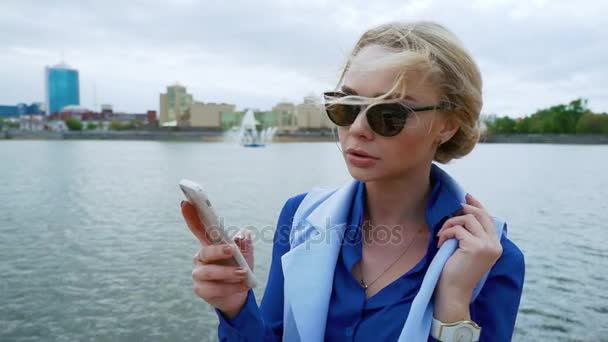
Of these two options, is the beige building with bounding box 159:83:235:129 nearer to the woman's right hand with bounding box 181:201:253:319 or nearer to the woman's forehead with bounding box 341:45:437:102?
the woman's forehead with bounding box 341:45:437:102

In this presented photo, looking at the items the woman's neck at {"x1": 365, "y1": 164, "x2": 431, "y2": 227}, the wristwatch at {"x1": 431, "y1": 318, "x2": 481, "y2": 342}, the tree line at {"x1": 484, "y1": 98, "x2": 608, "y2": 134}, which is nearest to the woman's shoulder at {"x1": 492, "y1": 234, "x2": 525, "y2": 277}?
the wristwatch at {"x1": 431, "y1": 318, "x2": 481, "y2": 342}

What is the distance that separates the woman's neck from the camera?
1.98 metres

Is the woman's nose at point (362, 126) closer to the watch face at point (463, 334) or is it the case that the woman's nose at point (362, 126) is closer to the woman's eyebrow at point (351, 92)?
the woman's eyebrow at point (351, 92)

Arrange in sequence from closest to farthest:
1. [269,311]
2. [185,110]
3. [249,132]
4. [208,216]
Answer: [208,216], [269,311], [249,132], [185,110]

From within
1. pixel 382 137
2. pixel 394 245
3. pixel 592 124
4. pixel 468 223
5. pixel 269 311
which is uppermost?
pixel 592 124

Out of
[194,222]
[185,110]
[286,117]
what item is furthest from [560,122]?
[194,222]

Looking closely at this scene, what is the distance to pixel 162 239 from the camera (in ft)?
36.2

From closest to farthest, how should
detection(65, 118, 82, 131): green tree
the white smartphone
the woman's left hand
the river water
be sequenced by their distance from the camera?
the white smartphone → the woman's left hand → the river water → detection(65, 118, 82, 131): green tree

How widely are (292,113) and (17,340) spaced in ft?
451

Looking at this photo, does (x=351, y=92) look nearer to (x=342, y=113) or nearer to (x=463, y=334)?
(x=342, y=113)

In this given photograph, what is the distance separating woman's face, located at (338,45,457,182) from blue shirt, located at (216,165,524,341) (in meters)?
0.26

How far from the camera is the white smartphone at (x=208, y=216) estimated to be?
1274mm

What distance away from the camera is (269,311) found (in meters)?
1.95

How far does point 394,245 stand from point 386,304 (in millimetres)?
281
